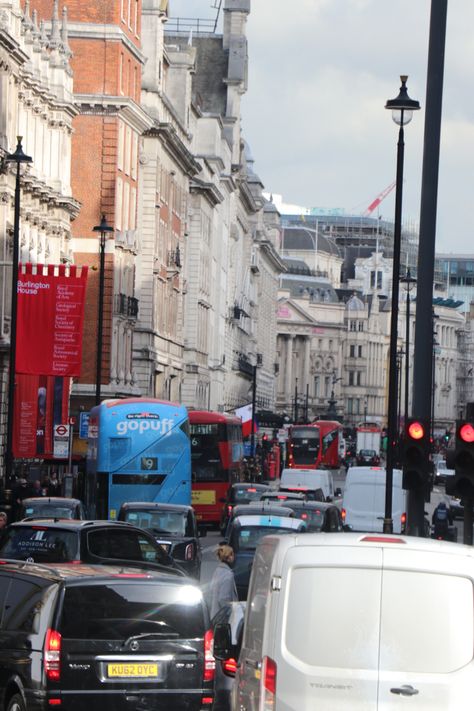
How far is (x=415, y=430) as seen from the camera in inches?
789

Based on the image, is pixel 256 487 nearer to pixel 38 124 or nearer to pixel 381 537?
pixel 38 124

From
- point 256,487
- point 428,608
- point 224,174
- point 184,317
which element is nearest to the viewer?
point 428,608

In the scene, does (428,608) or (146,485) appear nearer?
(428,608)

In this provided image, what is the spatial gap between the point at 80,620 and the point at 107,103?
53.5 metres

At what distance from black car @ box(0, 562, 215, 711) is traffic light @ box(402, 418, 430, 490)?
5.77 meters

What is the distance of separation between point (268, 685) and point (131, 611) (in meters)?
3.45

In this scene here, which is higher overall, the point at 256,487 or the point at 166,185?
the point at 166,185

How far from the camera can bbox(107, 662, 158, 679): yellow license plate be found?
13.7 meters

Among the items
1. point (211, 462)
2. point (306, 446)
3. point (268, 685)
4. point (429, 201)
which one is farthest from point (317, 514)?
point (306, 446)

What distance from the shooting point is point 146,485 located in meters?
41.2

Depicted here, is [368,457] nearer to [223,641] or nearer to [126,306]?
[126,306]

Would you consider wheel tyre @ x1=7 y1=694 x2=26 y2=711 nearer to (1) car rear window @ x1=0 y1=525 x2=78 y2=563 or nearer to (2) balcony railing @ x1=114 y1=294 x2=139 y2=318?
(1) car rear window @ x1=0 y1=525 x2=78 y2=563

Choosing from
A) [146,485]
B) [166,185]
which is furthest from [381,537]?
[166,185]

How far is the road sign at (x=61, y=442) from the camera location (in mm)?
43812
